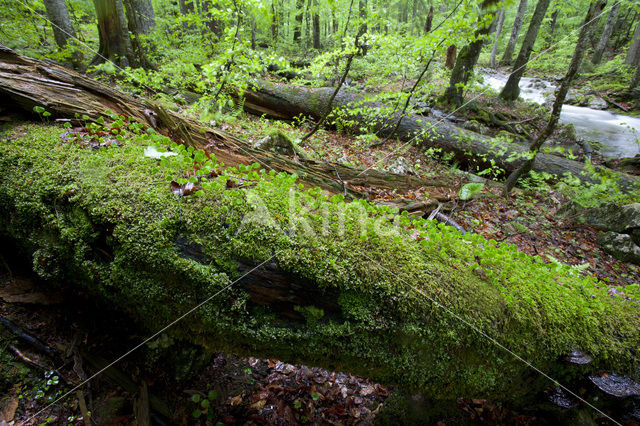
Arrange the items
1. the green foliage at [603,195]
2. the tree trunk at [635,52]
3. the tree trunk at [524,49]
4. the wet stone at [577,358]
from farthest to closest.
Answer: the tree trunk at [635,52] < the tree trunk at [524,49] < the green foliage at [603,195] < the wet stone at [577,358]

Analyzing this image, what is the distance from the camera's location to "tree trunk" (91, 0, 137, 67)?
6578 millimetres

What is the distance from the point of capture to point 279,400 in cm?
271

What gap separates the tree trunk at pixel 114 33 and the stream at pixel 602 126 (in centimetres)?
1361

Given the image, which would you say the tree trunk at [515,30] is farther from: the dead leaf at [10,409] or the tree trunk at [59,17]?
the dead leaf at [10,409]

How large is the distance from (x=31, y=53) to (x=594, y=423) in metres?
11.3

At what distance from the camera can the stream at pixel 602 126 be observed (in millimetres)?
10867

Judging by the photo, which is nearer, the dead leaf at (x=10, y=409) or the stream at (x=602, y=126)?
the dead leaf at (x=10, y=409)

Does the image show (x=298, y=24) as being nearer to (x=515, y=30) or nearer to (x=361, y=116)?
(x=361, y=116)

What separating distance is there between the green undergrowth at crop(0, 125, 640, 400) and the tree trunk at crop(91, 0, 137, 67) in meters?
6.74

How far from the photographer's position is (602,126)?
1289 centimetres

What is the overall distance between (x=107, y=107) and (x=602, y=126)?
19.3 meters

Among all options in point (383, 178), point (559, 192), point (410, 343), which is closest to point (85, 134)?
point (410, 343)

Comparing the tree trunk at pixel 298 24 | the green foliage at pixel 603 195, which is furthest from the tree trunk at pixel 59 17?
Result: the tree trunk at pixel 298 24

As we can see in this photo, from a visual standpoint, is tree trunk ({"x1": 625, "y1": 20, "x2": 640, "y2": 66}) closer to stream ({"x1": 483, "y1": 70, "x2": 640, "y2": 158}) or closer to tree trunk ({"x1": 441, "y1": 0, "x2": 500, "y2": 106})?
stream ({"x1": 483, "y1": 70, "x2": 640, "y2": 158})
